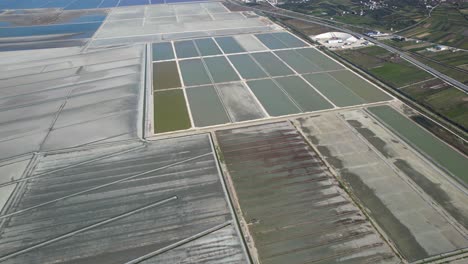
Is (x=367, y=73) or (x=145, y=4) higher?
(x=145, y=4)

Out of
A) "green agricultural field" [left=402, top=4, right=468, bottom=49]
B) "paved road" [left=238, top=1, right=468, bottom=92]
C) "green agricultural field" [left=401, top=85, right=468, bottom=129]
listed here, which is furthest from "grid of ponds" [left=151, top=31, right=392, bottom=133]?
"green agricultural field" [left=402, top=4, right=468, bottom=49]

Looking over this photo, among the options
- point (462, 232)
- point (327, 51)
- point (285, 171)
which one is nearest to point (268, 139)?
point (285, 171)

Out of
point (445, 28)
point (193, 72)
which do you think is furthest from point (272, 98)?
point (445, 28)

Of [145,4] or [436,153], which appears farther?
[145,4]

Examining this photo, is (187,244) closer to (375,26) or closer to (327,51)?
(327,51)

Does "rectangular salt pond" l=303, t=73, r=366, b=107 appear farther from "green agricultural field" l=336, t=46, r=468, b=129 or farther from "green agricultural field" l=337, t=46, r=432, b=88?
"green agricultural field" l=337, t=46, r=432, b=88

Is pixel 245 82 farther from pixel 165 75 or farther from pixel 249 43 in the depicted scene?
pixel 249 43
